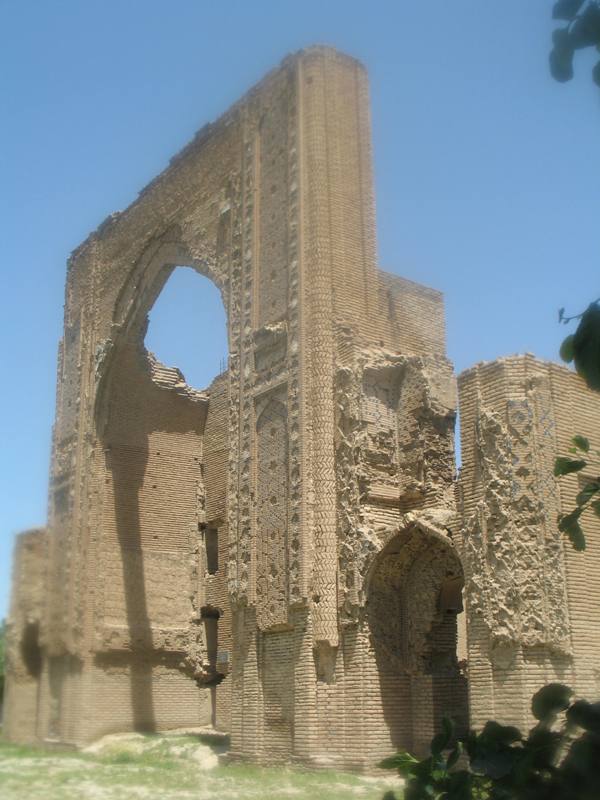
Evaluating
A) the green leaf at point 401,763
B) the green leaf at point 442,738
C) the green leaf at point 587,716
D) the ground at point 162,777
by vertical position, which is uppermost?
the green leaf at point 587,716

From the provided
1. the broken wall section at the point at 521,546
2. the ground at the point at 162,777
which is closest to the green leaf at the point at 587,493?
the broken wall section at the point at 521,546

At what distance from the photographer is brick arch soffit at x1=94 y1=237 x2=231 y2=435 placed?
696 inches

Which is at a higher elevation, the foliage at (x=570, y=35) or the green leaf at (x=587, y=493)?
the foliage at (x=570, y=35)

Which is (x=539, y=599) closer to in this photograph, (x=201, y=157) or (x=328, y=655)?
(x=328, y=655)

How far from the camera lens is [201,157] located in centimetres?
1641

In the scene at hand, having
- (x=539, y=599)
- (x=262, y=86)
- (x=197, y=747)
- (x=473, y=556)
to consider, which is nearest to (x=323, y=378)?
(x=473, y=556)

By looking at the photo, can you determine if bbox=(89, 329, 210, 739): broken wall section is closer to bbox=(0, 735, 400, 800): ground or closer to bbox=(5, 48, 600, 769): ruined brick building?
bbox=(5, 48, 600, 769): ruined brick building

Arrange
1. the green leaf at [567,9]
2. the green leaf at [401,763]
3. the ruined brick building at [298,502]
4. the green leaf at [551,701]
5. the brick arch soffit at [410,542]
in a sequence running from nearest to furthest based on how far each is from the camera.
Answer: the green leaf at [551,701]
the green leaf at [567,9]
the green leaf at [401,763]
the ruined brick building at [298,502]
the brick arch soffit at [410,542]

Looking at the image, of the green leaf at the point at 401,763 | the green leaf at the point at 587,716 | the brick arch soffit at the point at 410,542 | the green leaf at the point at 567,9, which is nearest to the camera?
the green leaf at the point at 587,716

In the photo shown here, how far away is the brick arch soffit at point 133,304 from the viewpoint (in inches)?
696

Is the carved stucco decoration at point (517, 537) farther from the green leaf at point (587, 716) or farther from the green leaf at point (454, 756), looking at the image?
the green leaf at point (587, 716)

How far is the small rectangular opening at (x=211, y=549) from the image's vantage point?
63.0 feet

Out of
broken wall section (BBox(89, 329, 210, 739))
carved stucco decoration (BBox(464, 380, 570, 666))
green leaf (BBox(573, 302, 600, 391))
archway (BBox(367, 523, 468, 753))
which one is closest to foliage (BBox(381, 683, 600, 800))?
green leaf (BBox(573, 302, 600, 391))

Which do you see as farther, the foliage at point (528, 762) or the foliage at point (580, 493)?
the foliage at point (580, 493)
